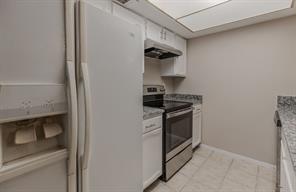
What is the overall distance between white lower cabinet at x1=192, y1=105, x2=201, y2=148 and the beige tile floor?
0.31m

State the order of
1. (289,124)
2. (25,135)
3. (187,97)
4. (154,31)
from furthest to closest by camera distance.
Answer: (187,97)
(154,31)
(289,124)
(25,135)

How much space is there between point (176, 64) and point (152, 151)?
165cm

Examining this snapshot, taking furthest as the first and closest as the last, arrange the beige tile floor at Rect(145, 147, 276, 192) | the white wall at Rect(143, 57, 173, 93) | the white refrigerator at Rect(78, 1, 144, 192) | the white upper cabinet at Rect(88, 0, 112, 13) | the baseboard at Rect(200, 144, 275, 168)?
the white wall at Rect(143, 57, 173, 93)
the baseboard at Rect(200, 144, 275, 168)
the beige tile floor at Rect(145, 147, 276, 192)
the white upper cabinet at Rect(88, 0, 112, 13)
the white refrigerator at Rect(78, 1, 144, 192)

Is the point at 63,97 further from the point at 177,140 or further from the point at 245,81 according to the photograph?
the point at 245,81

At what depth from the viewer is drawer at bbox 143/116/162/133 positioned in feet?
5.48

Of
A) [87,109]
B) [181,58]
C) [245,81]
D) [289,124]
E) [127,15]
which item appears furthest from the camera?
[181,58]

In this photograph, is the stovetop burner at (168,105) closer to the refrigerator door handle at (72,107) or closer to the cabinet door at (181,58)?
the cabinet door at (181,58)

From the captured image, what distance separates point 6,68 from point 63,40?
0.29 meters

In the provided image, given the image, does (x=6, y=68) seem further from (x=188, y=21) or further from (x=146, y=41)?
(x=188, y=21)

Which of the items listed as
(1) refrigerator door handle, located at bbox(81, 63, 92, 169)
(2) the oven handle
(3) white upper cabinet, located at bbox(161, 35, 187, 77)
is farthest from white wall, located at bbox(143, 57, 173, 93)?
(1) refrigerator door handle, located at bbox(81, 63, 92, 169)

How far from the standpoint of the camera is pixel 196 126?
2.83 m

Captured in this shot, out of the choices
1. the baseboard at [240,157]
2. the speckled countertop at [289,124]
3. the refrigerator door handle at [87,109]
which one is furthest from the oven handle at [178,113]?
the refrigerator door handle at [87,109]

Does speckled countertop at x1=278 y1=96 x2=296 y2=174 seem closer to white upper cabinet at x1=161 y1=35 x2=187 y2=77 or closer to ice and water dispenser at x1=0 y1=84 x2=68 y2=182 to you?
ice and water dispenser at x1=0 y1=84 x2=68 y2=182

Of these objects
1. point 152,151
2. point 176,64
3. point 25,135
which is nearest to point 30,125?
point 25,135
